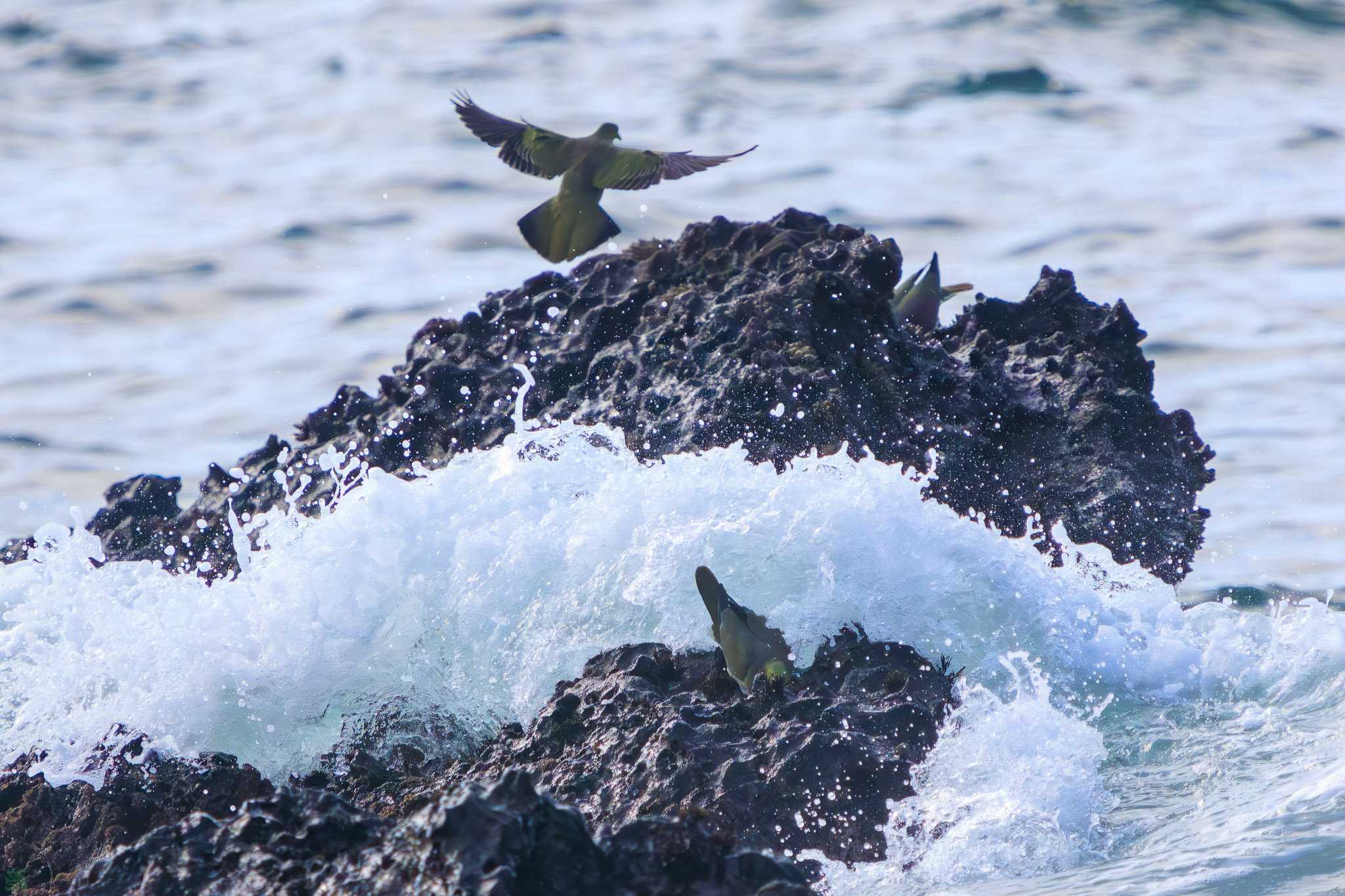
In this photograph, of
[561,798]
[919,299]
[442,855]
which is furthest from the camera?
[919,299]

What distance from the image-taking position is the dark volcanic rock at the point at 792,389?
5.28 meters

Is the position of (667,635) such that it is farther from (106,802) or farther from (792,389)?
(106,802)

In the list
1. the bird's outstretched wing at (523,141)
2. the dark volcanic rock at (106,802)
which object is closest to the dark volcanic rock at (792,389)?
the bird's outstretched wing at (523,141)

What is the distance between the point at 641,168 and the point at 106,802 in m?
2.73

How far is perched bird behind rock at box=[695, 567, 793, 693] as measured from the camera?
397cm

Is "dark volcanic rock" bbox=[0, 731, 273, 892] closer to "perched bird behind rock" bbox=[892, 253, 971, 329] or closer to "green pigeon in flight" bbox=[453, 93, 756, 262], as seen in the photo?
"green pigeon in flight" bbox=[453, 93, 756, 262]

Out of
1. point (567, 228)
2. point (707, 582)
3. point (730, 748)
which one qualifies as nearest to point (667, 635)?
point (707, 582)

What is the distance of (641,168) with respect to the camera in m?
5.28

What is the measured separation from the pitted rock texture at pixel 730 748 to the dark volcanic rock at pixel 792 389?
3.62 feet

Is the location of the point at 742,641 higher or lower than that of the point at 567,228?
lower

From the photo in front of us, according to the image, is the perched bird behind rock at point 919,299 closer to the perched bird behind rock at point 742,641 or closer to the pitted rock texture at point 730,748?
the pitted rock texture at point 730,748

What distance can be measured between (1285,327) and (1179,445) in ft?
18.1

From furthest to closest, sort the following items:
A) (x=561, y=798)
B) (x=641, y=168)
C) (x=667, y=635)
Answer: (x=641, y=168), (x=667, y=635), (x=561, y=798)

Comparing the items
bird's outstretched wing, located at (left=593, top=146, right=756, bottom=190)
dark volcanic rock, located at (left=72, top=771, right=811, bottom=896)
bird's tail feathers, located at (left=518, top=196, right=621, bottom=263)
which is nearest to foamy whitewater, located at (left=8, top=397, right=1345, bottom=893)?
bird's tail feathers, located at (left=518, top=196, right=621, bottom=263)
